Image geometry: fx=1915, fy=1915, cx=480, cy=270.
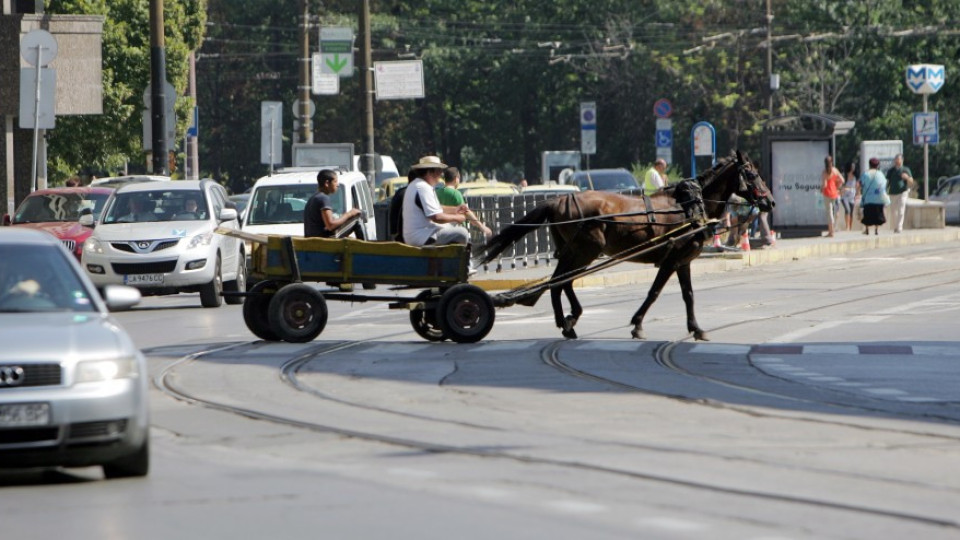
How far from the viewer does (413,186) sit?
60.0 ft

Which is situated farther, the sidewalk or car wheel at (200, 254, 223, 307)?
the sidewalk

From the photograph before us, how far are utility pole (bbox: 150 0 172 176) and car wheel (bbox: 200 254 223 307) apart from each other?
23.5 feet

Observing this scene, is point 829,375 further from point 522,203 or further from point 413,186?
point 522,203

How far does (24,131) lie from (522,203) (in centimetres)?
1378

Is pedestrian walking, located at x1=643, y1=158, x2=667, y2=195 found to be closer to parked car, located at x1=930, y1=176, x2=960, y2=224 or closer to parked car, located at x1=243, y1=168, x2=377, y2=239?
parked car, located at x1=243, y1=168, x2=377, y2=239

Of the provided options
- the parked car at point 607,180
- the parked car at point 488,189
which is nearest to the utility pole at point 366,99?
the parked car at point 488,189

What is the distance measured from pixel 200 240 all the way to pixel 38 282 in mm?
14481

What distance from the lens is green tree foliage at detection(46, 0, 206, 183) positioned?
4962 centimetres

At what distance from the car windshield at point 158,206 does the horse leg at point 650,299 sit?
334 inches

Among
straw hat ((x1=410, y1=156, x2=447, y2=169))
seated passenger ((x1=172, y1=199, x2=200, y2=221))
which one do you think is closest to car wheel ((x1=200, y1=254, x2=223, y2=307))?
seated passenger ((x1=172, y1=199, x2=200, y2=221))

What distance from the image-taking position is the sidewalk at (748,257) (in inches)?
1136

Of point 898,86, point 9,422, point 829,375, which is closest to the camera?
point 9,422

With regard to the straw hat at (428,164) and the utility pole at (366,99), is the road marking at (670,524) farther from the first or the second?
the utility pole at (366,99)

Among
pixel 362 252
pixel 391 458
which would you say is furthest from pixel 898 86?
pixel 391 458
